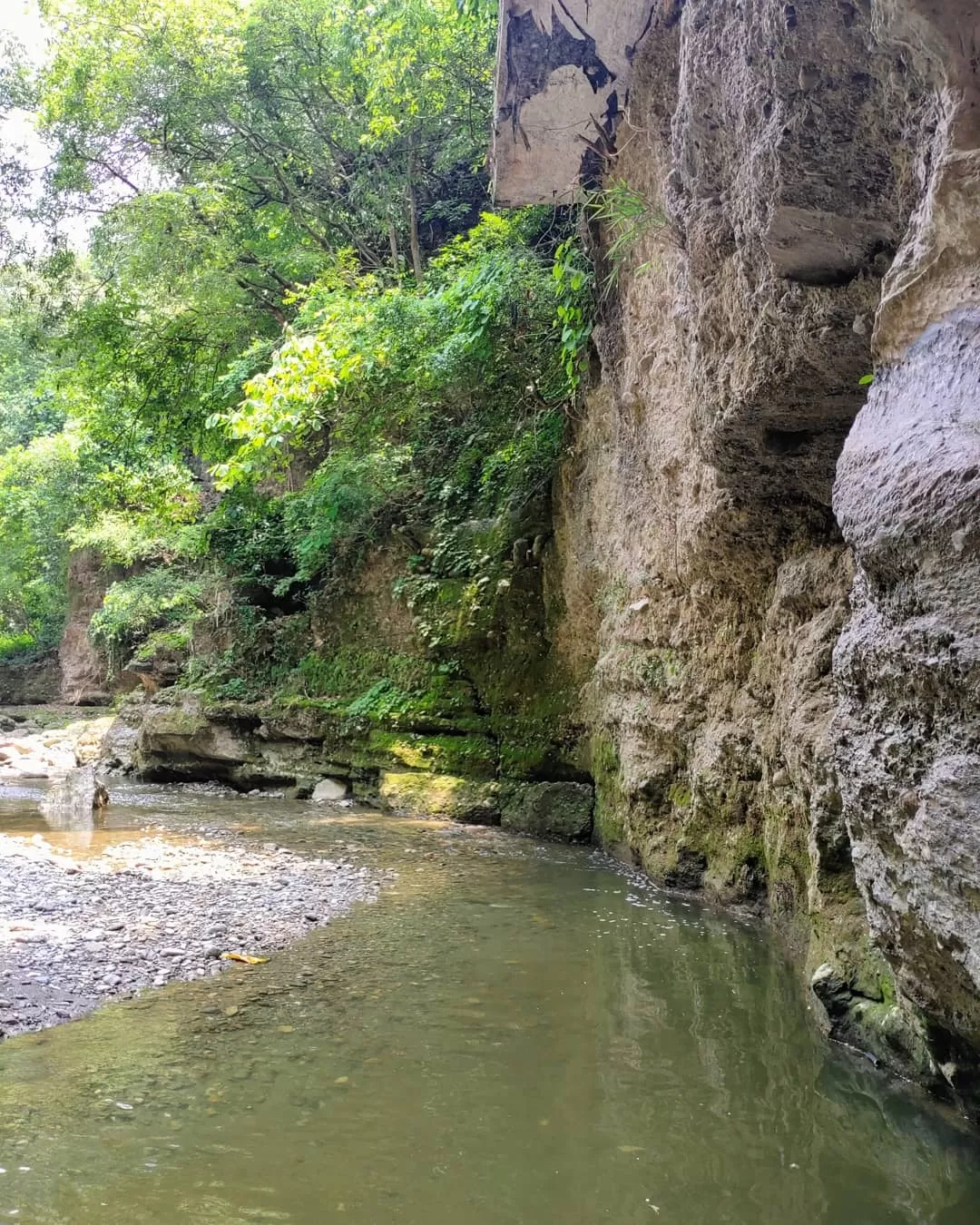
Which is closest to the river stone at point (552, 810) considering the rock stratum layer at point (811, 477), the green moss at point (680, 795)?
the rock stratum layer at point (811, 477)

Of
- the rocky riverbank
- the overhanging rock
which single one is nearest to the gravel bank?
the overhanging rock

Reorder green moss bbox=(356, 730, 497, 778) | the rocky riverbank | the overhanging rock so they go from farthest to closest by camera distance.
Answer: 1. the rocky riverbank
2. green moss bbox=(356, 730, 497, 778)
3. the overhanging rock

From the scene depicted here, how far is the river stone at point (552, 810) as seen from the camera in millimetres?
8539

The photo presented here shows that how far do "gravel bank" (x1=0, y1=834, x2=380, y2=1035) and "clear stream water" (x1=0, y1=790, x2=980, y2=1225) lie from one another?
0.95 feet

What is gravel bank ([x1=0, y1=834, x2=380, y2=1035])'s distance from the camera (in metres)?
3.95

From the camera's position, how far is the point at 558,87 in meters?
5.99

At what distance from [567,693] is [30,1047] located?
259 inches

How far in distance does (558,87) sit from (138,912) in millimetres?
5650

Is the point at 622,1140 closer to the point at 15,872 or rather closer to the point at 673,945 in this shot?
the point at 673,945

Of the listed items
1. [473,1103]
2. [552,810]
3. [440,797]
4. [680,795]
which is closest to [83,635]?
[440,797]

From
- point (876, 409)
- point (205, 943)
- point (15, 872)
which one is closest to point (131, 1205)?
point (205, 943)

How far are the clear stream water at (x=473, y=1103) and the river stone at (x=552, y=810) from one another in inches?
147

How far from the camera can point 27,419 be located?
28297 mm

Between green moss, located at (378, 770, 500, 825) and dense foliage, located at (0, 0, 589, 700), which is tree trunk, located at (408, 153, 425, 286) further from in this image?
green moss, located at (378, 770, 500, 825)
